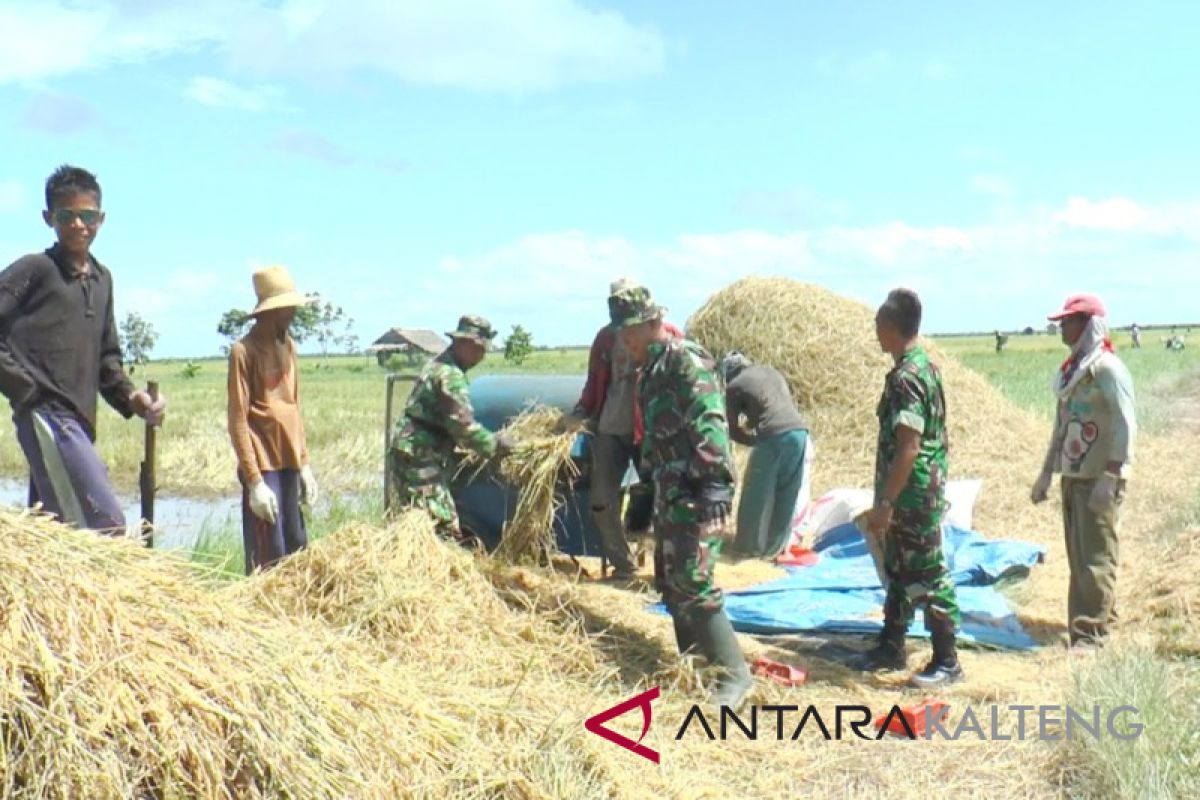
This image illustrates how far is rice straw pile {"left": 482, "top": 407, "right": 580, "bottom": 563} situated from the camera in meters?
6.81

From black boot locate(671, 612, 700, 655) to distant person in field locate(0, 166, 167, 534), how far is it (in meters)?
2.39

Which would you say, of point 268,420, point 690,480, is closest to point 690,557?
point 690,480

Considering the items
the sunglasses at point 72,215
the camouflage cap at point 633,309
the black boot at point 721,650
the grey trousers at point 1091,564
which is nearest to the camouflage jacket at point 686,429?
the camouflage cap at point 633,309

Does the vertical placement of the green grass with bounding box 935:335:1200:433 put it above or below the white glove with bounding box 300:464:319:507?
above

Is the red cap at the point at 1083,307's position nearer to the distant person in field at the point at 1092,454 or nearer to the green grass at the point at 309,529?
the distant person in field at the point at 1092,454

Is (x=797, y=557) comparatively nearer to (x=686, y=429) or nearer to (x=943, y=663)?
(x=943, y=663)

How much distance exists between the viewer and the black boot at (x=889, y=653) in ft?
18.4

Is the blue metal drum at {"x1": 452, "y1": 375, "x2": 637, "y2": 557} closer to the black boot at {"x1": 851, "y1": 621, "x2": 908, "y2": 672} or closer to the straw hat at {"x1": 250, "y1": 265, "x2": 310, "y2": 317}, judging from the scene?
the straw hat at {"x1": 250, "y1": 265, "x2": 310, "y2": 317}

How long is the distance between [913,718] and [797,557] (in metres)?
3.75

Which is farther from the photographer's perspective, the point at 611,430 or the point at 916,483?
the point at 611,430

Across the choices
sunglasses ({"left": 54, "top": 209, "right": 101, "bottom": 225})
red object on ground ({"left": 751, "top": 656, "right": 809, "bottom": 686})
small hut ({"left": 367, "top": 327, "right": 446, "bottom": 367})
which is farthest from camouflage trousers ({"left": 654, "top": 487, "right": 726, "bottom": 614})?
small hut ({"left": 367, "top": 327, "right": 446, "bottom": 367})

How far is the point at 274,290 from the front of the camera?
539 centimetres

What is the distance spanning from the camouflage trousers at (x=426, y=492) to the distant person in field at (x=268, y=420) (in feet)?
3.04

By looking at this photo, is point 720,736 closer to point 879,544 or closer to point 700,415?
point 700,415
